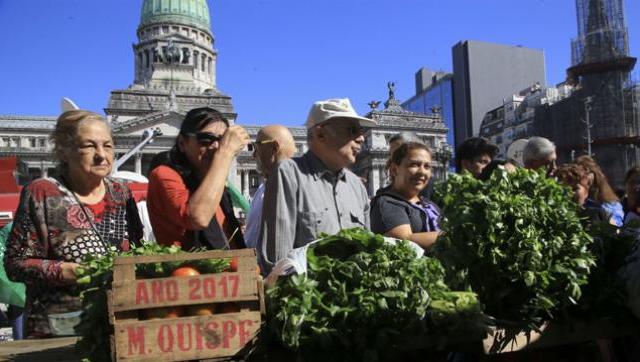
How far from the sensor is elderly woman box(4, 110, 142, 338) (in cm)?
293

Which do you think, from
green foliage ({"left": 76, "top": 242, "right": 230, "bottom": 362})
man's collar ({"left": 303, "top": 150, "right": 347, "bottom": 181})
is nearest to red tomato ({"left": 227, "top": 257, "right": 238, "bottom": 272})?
green foliage ({"left": 76, "top": 242, "right": 230, "bottom": 362})

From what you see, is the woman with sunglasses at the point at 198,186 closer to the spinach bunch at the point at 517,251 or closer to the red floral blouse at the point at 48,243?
the red floral blouse at the point at 48,243

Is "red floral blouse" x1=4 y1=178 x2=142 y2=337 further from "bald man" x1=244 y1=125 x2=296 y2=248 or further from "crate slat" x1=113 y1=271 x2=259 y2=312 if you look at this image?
"bald man" x1=244 y1=125 x2=296 y2=248

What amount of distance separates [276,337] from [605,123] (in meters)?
54.4

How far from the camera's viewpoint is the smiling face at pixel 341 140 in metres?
3.33

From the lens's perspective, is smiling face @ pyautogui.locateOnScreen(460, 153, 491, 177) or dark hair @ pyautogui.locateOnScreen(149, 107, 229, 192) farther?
smiling face @ pyautogui.locateOnScreen(460, 153, 491, 177)

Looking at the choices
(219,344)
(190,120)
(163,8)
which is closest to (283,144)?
(190,120)

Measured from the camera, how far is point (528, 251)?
2496 mm

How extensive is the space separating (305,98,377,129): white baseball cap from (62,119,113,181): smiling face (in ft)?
4.09

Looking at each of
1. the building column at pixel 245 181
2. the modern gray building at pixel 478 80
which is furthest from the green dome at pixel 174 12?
the modern gray building at pixel 478 80

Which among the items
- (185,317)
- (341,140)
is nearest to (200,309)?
(185,317)

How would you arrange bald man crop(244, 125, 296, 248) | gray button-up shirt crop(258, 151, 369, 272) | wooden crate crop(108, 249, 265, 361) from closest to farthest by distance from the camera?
1. wooden crate crop(108, 249, 265, 361)
2. gray button-up shirt crop(258, 151, 369, 272)
3. bald man crop(244, 125, 296, 248)

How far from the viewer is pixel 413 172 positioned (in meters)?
4.08

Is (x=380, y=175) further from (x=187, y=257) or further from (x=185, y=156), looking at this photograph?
(x=187, y=257)
